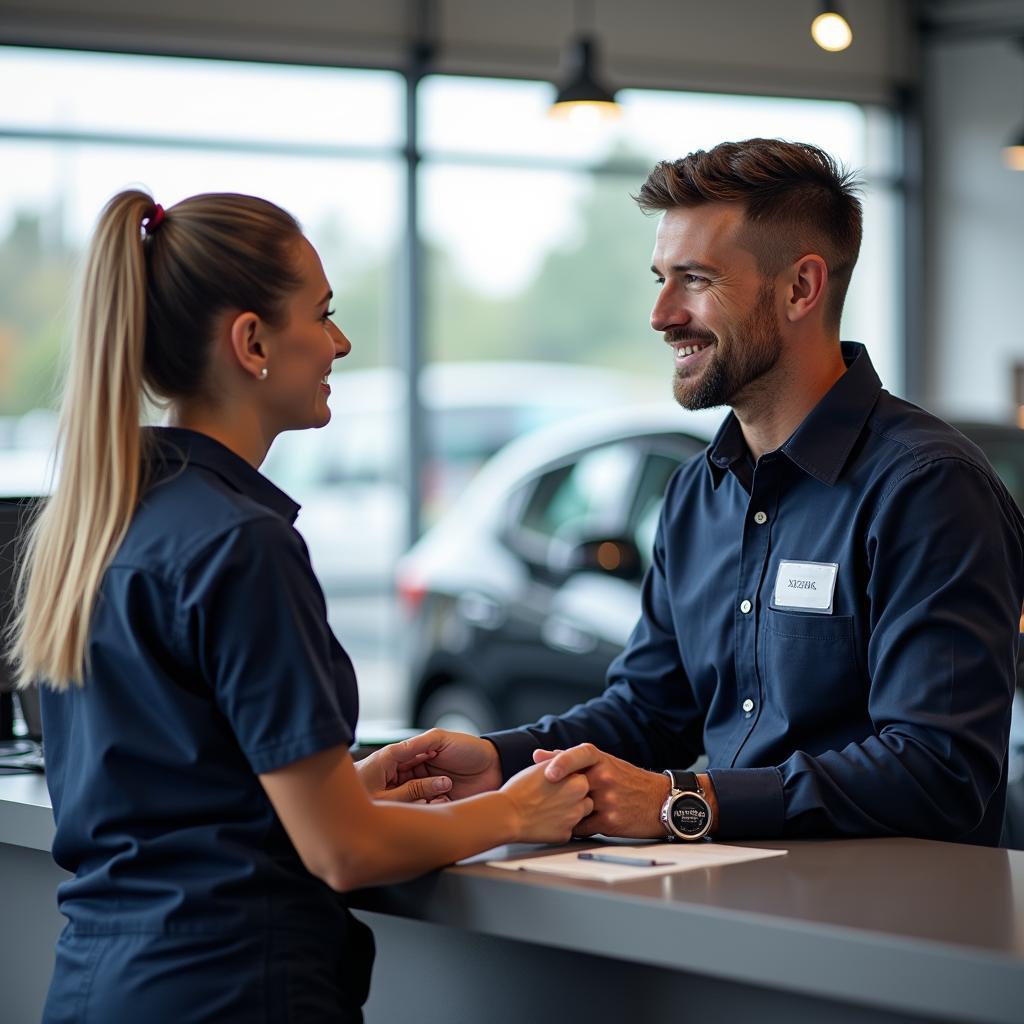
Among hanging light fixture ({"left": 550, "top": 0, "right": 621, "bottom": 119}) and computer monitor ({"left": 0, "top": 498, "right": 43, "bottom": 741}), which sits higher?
hanging light fixture ({"left": 550, "top": 0, "right": 621, "bottom": 119})

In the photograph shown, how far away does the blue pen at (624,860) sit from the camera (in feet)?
6.16

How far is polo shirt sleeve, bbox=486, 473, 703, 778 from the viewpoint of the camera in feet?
8.71

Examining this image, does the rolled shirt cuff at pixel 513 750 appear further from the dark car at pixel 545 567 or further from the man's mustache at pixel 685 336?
the dark car at pixel 545 567

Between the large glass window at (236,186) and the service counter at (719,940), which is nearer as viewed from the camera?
the service counter at (719,940)

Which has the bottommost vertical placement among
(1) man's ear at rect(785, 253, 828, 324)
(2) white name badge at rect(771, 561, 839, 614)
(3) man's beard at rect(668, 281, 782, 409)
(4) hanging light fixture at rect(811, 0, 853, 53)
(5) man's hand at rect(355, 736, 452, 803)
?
(5) man's hand at rect(355, 736, 452, 803)

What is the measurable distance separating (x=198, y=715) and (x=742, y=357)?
1177mm

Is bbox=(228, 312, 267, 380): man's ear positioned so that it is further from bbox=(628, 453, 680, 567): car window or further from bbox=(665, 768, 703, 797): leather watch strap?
bbox=(628, 453, 680, 567): car window

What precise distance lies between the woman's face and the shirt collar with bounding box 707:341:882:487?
2.61 ft

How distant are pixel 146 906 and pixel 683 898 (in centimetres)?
56

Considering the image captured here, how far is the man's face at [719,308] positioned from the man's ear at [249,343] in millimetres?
874

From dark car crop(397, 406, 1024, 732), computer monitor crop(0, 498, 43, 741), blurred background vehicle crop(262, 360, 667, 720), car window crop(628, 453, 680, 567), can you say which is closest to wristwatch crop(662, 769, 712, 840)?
computer monitor crop(0, 498, 43, 741)

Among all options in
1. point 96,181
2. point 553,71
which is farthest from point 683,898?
point 553,71

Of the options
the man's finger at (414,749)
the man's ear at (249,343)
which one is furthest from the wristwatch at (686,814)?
the man's ear at (249,343)

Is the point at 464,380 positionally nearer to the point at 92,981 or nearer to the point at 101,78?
the point at 101,78
